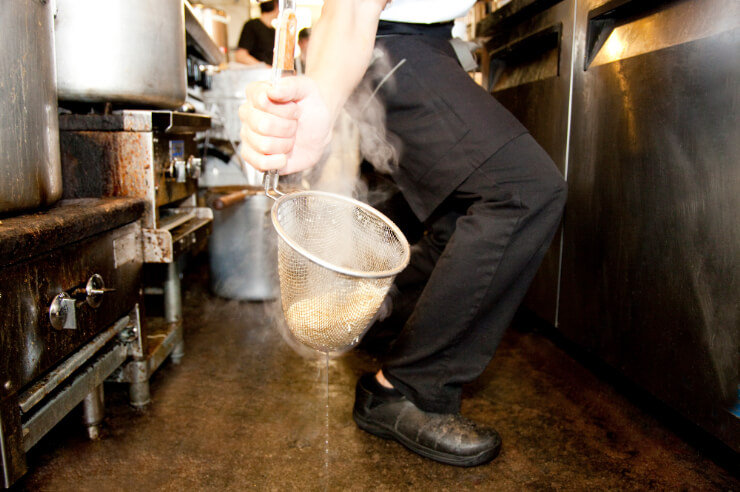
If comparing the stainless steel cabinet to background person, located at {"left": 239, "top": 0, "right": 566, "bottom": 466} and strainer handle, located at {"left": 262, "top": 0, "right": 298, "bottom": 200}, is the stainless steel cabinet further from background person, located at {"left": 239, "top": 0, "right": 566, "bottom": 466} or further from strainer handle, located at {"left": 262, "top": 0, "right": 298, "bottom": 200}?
strainer handle, located at {"left": 262, "top": 0, "right": 298, "bottom": 200}

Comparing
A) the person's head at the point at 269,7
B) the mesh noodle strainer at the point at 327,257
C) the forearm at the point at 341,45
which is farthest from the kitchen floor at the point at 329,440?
the person's head at the point at 269,7

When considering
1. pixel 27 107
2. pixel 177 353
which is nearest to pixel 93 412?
pixel 177 353

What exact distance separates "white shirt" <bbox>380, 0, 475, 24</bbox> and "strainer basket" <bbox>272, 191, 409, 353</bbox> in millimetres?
431

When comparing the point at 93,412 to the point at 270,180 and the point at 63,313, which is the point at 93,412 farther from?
the point at 270,180

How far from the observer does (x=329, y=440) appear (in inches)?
47.7

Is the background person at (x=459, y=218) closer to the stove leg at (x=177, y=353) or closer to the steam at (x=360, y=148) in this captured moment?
the steam at (x=360, y=148)

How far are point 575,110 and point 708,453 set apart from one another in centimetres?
90

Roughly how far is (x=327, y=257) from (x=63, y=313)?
468mm

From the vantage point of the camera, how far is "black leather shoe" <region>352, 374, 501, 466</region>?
113 cm

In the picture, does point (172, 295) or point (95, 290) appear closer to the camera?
point (95, 290)

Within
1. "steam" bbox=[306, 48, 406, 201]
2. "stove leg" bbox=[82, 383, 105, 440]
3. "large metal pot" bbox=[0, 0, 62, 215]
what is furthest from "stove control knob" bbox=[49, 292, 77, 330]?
"steam" bbox=[306, 48, 406, 201]

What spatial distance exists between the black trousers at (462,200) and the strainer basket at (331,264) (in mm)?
185

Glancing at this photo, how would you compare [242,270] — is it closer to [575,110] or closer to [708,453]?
[575,110]

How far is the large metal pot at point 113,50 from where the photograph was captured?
3.77 ft
